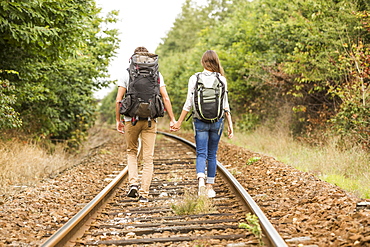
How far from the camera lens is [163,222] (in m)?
4.71

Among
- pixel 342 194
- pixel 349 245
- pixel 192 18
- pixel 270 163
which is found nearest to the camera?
pixel 349 245

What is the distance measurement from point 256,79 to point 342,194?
11398 mm

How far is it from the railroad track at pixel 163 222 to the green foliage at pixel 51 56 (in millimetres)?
3363

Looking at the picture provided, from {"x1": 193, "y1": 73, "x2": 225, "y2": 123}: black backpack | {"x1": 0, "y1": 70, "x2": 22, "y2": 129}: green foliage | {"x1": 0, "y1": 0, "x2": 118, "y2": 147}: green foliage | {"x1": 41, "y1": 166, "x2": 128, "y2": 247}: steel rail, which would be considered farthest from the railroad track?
{"x1": 0, "y1": 0, "x2": 118, "y2": 147}: green foliage

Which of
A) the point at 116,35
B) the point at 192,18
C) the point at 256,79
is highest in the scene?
the point at 192,18

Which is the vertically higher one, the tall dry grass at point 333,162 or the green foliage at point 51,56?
the green foliage at point 51,56

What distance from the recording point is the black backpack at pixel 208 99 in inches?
224

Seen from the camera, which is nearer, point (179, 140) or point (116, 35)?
point (116, 35)

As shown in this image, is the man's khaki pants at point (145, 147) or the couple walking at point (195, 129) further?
the man's khaki pants at point (145, 147)

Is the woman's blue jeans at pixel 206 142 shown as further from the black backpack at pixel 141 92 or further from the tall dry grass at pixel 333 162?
the tall dry grass at pixel 333 162

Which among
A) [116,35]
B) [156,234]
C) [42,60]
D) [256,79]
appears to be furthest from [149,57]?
[256,79]

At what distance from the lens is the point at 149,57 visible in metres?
5.94

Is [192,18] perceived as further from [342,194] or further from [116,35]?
[342,194]

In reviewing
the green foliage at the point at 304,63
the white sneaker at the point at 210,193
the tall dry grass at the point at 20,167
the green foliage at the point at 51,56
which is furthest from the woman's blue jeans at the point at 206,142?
the green foliage at the point at 304,63
